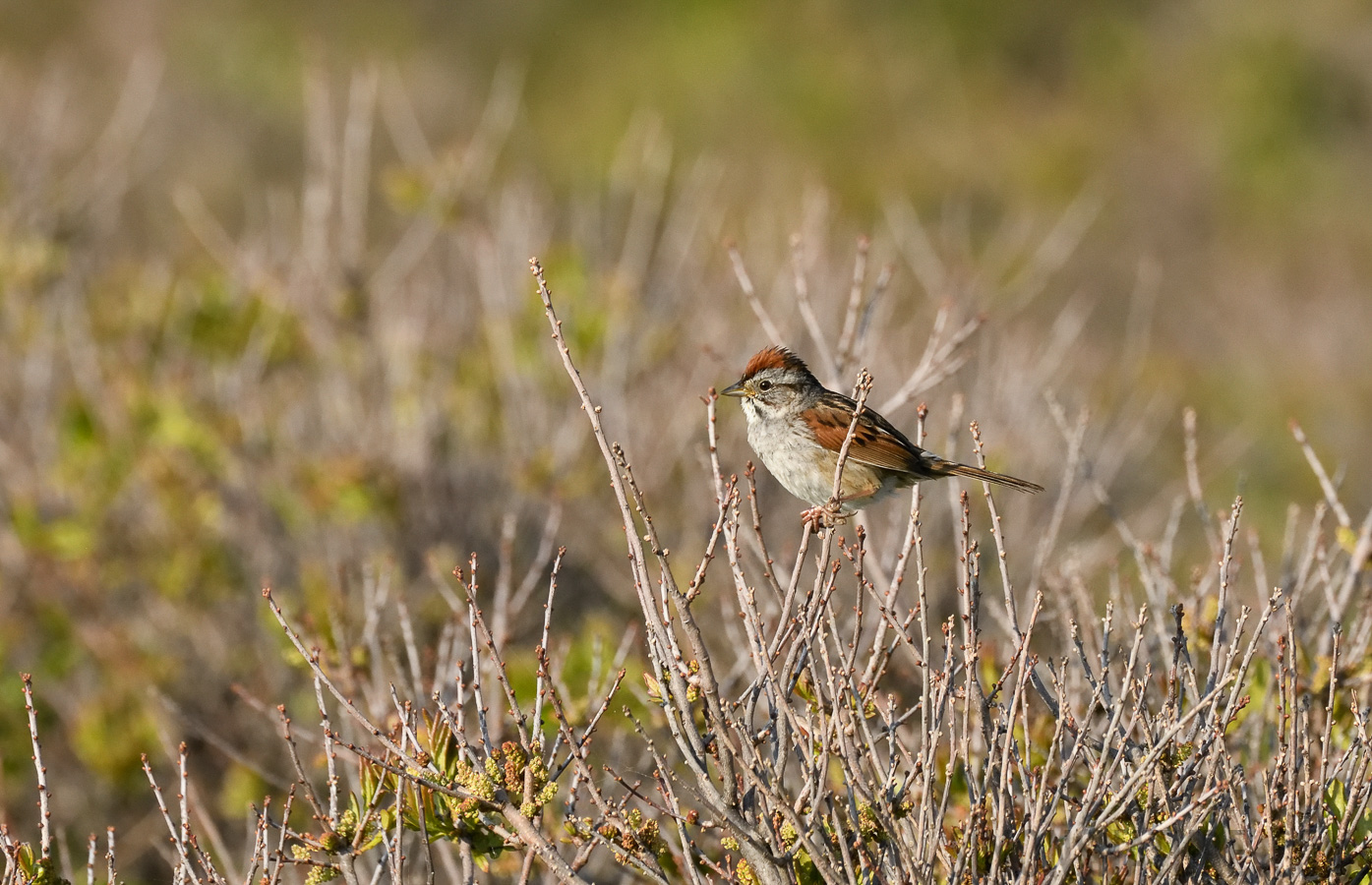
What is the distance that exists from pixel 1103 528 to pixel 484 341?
4.97 metres

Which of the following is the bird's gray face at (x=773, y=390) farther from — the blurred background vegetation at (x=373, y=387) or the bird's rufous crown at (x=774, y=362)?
the blurred background vegetation at (x=373, y=387)

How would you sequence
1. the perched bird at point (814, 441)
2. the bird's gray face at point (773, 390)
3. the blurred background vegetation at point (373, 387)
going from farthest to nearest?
the blurred background vegetation at point (373, 387) < the bird's gray face at point (773, 390) < the perched bird at point (814, 441)

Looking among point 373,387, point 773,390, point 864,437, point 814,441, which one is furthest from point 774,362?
point 373,387

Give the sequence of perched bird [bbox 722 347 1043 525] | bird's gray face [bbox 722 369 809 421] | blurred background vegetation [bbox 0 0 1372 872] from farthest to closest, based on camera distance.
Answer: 1. blurred background vegetation [bbox 0 0 1372 872]
2. bird's gray face [bbox 722 369 809 421]
3. perched bird [bbox 722 347 1043 525]

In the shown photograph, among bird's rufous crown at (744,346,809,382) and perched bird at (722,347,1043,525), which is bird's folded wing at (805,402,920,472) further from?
bird's rufous crown at (744,346,809,382)

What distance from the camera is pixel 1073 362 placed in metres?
10.1

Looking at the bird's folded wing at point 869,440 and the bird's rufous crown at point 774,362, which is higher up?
the bird's rufous crown at point 774,362

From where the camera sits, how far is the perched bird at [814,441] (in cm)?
415

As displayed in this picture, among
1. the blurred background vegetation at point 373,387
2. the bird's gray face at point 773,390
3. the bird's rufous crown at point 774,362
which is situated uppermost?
the bird's rufous crown at point 774,362

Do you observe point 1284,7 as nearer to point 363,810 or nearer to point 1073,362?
point 1073,362

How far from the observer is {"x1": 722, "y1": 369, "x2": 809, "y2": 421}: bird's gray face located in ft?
13.9

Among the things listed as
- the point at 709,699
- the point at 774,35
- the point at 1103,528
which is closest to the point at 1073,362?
the point at 1103,528

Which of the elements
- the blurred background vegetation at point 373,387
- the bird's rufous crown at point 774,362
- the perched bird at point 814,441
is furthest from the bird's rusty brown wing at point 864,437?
the blurred background vegetation at point 373,387

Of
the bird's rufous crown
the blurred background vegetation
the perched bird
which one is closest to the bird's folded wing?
the perched bird
